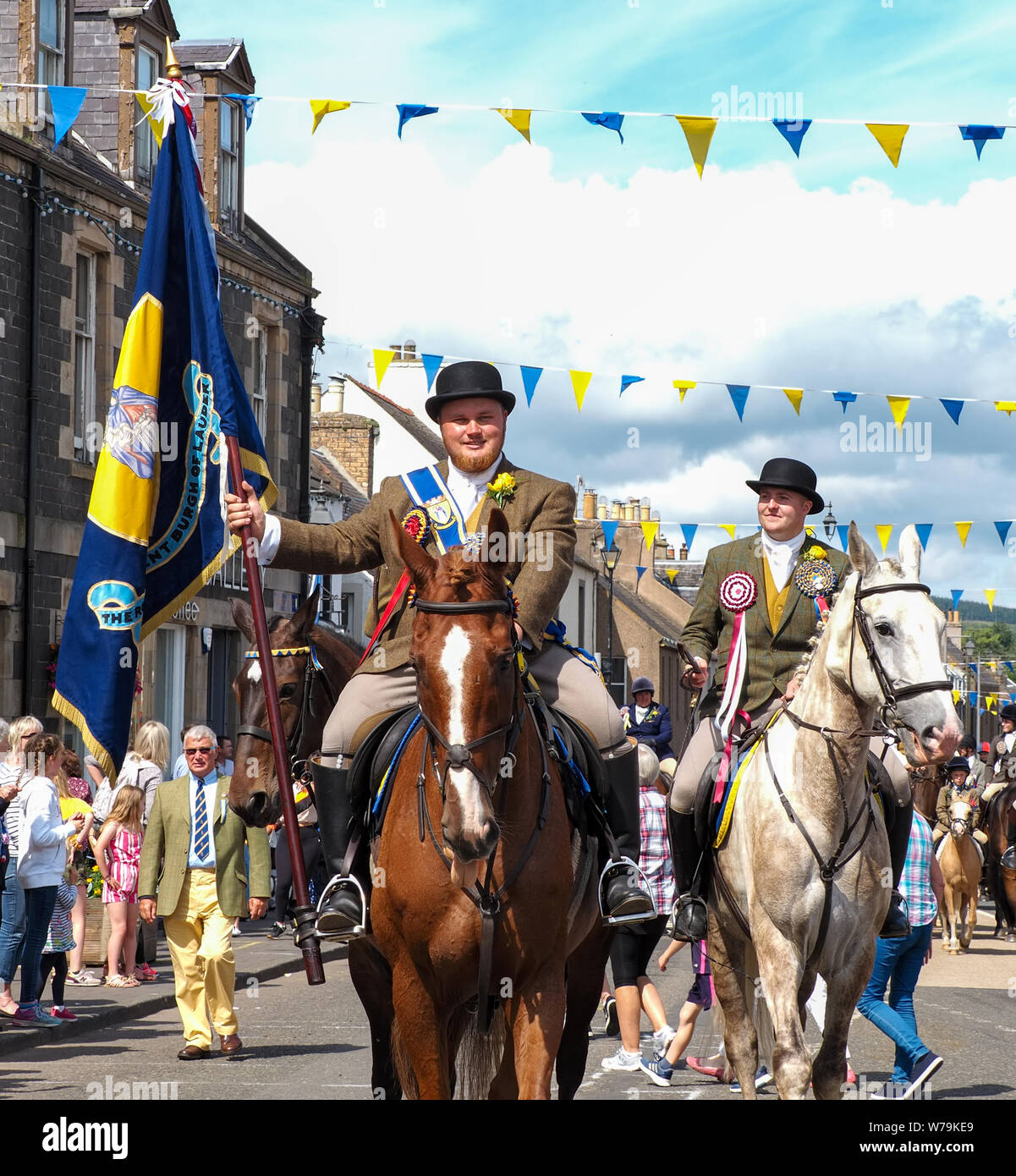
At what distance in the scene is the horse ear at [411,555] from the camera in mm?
5648

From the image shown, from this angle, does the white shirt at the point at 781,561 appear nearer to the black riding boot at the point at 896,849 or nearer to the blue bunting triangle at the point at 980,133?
the black riding boot at the point at 896,849

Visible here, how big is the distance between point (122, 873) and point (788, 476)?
328 inches

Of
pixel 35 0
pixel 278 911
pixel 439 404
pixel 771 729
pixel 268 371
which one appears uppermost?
pixel 35 0

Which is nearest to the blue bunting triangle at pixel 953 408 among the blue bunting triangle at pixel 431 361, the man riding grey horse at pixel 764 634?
the blue bunting triangle at pixel 431 361

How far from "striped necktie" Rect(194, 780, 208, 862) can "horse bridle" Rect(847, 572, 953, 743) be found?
6477 mm

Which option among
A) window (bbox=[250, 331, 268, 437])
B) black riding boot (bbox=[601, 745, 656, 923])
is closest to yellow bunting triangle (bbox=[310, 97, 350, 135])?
black riding boot (bbox=[601, 745, 656, 923])

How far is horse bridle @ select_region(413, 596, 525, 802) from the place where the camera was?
5289 millimetres

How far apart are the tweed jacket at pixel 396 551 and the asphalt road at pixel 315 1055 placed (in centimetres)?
296

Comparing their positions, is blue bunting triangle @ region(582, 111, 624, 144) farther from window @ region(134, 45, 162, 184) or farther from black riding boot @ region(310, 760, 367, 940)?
window @ region(134, 45, 162, 184)

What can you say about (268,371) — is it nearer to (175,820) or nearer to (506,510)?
(175,820)

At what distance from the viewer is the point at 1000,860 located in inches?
901

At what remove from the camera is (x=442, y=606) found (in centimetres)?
555
